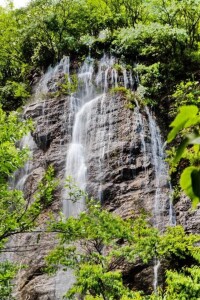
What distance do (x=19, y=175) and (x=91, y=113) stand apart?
409 cm

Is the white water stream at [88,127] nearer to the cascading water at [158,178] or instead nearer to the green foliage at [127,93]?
the cascading water at [158,178]

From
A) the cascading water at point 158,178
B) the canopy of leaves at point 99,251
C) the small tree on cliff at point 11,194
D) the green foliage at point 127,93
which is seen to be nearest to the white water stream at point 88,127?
the cascading water at point 158,178

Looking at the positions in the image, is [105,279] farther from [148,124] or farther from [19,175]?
[19,175]

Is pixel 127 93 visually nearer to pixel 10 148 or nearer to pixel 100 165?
pixel 100 165

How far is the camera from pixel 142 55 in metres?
17.5

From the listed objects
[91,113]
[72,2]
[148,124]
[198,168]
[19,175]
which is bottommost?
[198,168]

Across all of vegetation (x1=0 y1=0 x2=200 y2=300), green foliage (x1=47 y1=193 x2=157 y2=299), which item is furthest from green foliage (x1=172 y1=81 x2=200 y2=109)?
green foliage (x1=47 y1=193 x2=157 y2=299)

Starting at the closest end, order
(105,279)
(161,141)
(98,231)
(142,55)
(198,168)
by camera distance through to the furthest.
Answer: (198,168) < (105,279) < (98,231) < (161,141) < (142,55)

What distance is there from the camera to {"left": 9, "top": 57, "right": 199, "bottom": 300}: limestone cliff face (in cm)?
1147

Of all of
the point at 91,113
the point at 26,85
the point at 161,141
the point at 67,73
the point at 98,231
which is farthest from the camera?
the point at 26,85

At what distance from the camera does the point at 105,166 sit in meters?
13.3

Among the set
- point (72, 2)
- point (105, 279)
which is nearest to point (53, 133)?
point (72, 2)

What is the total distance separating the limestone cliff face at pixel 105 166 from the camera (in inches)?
452

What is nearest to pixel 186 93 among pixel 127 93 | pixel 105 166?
pixel 127 93
